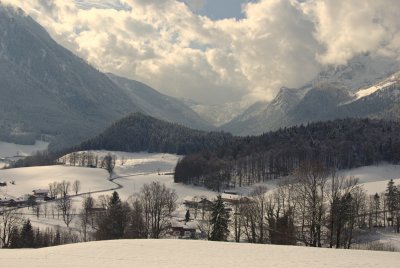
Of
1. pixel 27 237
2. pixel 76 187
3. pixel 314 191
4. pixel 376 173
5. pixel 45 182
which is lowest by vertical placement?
pixel 27 237

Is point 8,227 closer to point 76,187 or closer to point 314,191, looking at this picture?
point 314,191

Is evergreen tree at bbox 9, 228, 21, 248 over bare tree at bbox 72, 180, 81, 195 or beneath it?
beneath

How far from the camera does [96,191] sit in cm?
16238

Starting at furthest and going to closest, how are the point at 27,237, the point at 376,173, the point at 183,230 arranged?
1. the point at 376,173
2. the point at 183,230
3. the point at 27,237

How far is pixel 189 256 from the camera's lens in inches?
1217

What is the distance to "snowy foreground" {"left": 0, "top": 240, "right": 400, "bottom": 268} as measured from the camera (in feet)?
90.9

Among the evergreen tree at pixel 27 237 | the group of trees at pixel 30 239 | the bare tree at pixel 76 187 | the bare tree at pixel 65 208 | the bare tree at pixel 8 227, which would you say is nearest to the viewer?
the bare tree at pixel 8 227

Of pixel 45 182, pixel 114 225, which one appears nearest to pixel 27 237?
pixel 114 225

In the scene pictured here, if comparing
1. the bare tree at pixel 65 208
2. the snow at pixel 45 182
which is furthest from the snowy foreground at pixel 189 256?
the snow at pixel 45 182

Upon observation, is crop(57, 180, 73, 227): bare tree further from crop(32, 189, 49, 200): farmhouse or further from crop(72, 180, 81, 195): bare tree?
crop(32, 189, 49, 200): farmhouse

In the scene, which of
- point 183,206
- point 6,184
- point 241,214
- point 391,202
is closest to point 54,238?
point 241,214

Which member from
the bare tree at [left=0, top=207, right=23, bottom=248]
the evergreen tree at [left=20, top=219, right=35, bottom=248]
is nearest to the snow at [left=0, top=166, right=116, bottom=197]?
the bare tree at [left=0, top=207, right=23, bottom=248]

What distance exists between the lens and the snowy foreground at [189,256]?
90.9ft

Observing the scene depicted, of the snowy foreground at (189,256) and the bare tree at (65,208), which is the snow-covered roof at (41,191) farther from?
the snowy foreground at (189,256)
